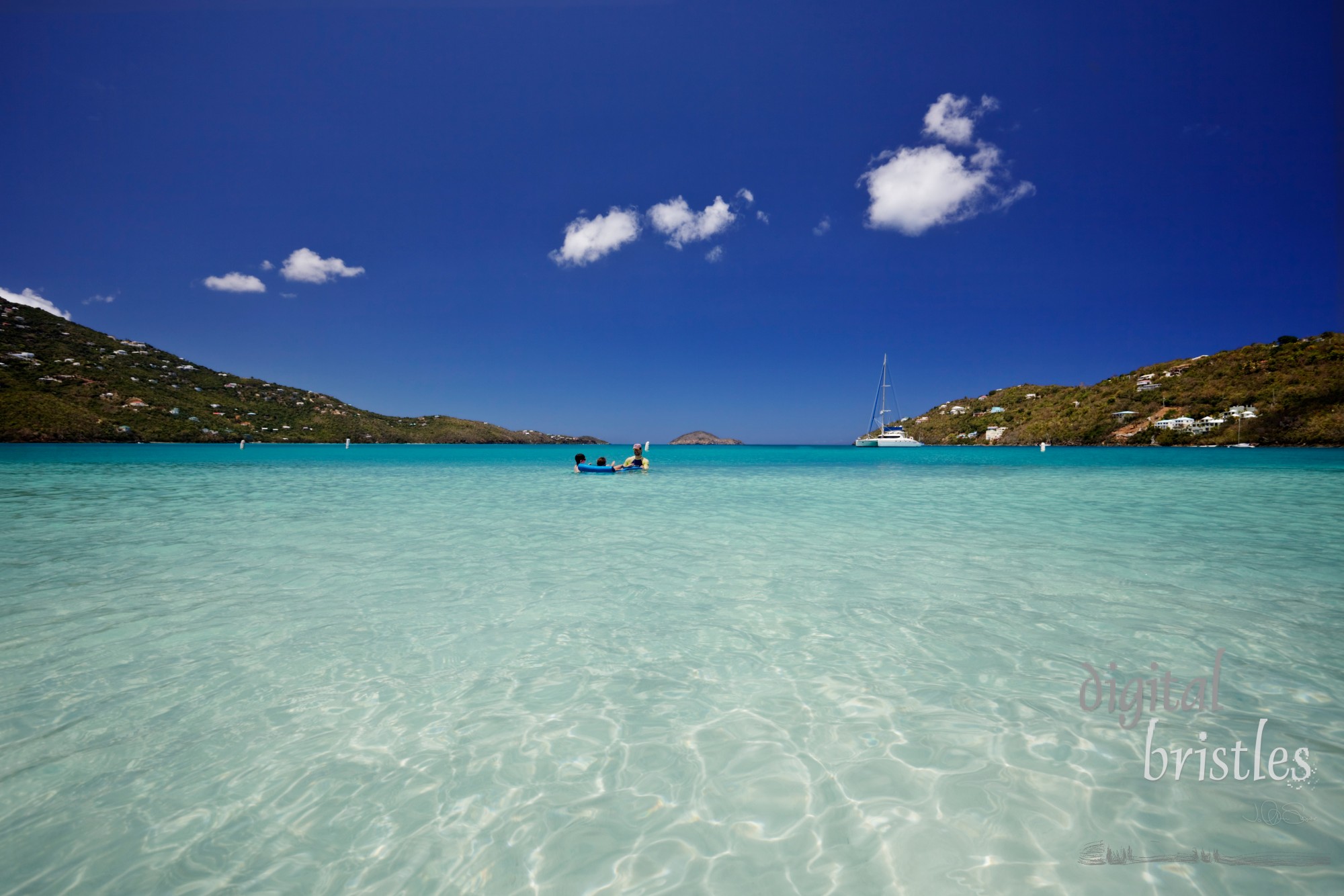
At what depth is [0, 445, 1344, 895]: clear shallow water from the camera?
9.03 ft

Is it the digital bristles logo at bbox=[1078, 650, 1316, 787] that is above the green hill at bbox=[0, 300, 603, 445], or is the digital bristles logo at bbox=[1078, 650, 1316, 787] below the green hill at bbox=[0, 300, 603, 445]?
below

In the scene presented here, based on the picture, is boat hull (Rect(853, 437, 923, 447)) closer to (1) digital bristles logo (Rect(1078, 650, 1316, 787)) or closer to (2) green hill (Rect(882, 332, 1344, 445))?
(2) green hill (Rect(882, 332, 1344, 445))

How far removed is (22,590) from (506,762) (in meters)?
8.52

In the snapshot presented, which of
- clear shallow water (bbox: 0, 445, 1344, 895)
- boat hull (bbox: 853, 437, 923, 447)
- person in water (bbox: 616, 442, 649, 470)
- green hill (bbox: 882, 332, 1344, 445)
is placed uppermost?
green hill (bbox: 882, 332, 1344, 445)

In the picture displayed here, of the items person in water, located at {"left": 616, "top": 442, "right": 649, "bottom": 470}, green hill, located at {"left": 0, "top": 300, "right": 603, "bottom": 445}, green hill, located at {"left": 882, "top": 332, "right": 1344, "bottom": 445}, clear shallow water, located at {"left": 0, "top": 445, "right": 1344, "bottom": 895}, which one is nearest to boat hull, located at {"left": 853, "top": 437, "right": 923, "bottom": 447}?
green hill, located at {"left": 882, "top": 332, "right": 1344, "bottom": 445}

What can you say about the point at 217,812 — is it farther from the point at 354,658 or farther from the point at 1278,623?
the point at 1278,623

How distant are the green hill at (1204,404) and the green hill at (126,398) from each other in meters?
170

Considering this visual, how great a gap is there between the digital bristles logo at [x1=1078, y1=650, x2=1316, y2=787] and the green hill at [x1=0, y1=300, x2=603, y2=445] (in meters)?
116

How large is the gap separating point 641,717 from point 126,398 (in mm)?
126715

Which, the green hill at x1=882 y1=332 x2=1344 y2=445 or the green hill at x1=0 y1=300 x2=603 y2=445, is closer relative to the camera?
the green hill at x1=0 y1=300 x2=603 y2=445

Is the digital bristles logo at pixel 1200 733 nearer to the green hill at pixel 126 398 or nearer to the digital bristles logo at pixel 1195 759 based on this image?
the digital bristles logo at pixel 1195 759

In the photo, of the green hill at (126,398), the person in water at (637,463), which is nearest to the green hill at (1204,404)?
the person in water at (637,463)

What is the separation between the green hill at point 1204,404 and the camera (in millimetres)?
80188

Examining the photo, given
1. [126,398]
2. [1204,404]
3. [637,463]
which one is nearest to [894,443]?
[1204,404]
